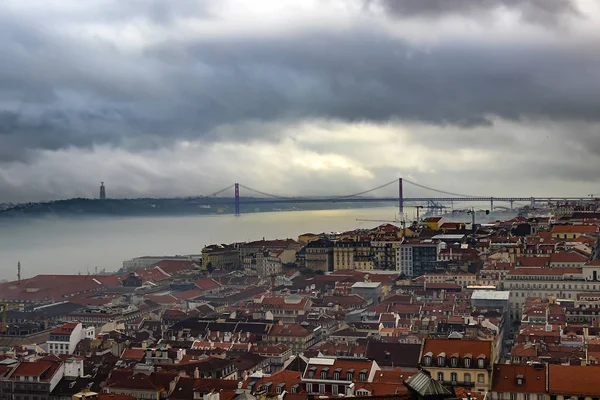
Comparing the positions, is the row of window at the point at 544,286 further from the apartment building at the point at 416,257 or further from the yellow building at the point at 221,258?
the yellow building at the point at 221,258

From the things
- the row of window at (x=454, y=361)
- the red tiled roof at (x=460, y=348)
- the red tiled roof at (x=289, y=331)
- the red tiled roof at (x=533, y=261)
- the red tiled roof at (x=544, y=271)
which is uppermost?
the red tiled roof at (x=533, y=261)

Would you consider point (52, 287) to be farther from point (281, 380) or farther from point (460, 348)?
point (460, 348)

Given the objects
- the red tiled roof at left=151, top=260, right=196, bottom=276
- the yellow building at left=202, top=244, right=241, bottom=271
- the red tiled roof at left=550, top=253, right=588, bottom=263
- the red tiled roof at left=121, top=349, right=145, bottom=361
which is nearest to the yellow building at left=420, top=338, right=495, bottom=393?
the red tiled roof at left=121, top=349, right=145, bottom=361

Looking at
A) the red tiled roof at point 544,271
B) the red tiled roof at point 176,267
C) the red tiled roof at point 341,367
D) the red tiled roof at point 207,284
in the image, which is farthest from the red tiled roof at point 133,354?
the red tiled roof at point 176,267

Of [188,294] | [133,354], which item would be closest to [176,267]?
[188,294]

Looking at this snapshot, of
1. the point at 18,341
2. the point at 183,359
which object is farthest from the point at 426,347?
the point at 18,341
